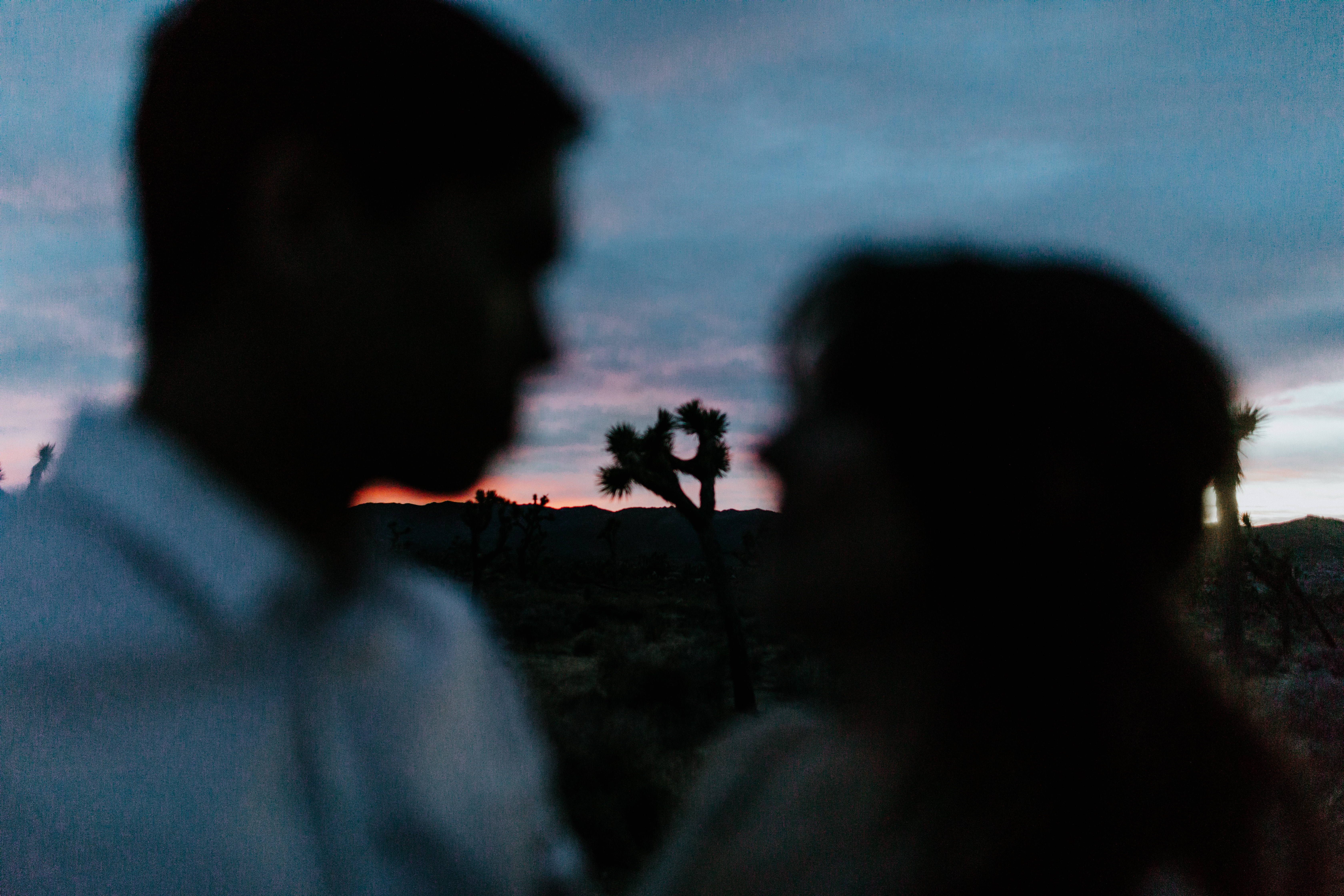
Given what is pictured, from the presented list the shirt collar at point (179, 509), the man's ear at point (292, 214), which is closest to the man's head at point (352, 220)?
the man's ear at point (292, 214)

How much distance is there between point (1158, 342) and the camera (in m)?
1.29

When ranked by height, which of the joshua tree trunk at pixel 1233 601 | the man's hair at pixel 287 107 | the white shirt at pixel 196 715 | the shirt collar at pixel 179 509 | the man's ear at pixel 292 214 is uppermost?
the man's hair at pixel 287 107

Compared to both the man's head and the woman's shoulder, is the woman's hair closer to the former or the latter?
the woman's shoulder

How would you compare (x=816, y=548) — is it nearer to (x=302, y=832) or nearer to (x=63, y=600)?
(x=302, y=832)

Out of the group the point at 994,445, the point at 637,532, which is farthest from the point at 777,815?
the point at 637,532

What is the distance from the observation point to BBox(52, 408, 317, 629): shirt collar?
4.04ft

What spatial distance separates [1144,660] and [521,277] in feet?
4.69

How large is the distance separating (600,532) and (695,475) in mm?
34327

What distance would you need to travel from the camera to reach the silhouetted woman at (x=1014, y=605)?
1.13 meters

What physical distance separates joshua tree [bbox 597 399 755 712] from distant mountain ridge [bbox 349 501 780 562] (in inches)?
400

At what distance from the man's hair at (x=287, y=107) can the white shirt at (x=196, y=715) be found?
1.19ft

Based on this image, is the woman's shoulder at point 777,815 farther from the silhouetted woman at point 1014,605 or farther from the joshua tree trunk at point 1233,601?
the joshua tree trunk at point 1233,601

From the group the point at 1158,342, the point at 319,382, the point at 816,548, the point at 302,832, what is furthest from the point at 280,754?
the point at 1158,342

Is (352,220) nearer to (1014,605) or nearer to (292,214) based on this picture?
(292,214)
